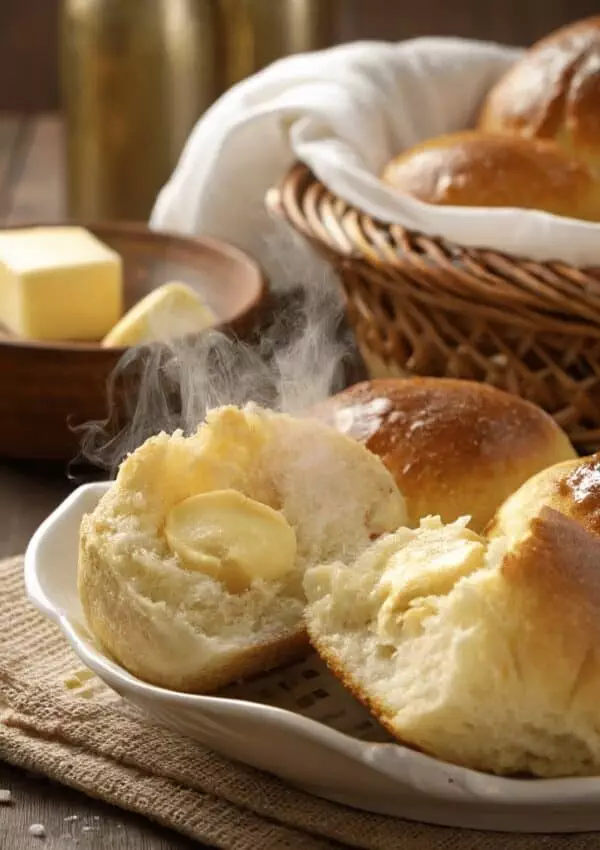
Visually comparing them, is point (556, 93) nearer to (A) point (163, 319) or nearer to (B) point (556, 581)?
(A) point (163, 319)

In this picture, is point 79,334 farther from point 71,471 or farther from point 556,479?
point 556,479

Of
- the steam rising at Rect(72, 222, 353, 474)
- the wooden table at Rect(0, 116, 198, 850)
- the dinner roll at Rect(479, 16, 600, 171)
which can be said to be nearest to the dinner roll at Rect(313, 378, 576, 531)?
the steam rising at Rect(72, 222, 353, 474)

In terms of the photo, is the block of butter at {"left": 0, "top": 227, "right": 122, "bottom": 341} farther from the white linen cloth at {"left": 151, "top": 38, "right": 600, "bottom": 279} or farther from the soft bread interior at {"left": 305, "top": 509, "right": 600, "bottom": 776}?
the soft bread interior at {"left": 305, "top": 509, "right": 600, "bottom": 776}

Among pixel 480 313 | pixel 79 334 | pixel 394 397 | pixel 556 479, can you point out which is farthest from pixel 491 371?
pixel 79 334

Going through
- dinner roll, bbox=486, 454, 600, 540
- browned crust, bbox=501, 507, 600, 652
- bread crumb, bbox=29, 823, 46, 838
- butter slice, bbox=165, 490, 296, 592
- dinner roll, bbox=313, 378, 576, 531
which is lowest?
bread crumb, bbox=29, 823, 46, 838

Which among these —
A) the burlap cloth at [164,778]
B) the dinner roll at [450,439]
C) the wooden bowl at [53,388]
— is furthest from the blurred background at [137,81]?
the burlap cloth at [164,778]

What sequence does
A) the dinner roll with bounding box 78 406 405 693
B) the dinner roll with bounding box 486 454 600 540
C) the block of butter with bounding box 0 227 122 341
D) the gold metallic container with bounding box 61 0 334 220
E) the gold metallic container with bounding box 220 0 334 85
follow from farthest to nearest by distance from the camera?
the gold metallic container with bounding box 220 0 334 85
the gold metallic container with bounding box 61 0 334 220
the block of butter with bounding box 0 227 122 341
the dinner roll with bounding box 486 454 600 540
the dinner roll with bounding box 78 406 405 693
